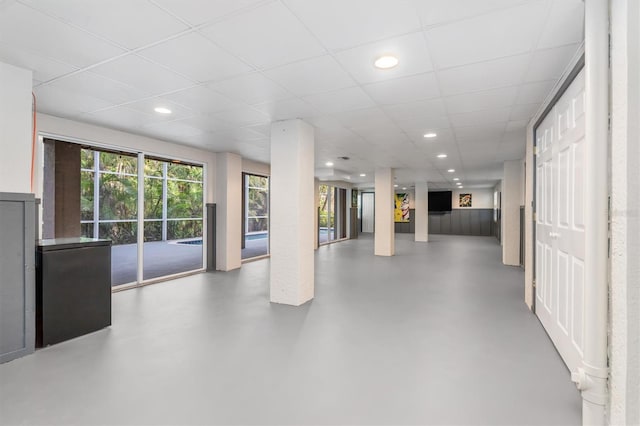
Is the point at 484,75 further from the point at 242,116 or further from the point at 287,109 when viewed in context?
the point at 242,116

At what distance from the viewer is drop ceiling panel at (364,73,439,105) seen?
116 inches

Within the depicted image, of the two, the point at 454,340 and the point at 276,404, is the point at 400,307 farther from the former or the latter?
the point at 276,404

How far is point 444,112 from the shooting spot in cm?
389

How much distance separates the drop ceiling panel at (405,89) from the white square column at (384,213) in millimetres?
5717

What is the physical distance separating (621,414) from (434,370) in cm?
137

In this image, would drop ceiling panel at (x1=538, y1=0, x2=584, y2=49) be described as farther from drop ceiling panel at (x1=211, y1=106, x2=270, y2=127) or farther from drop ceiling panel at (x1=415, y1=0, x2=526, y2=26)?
drop ceiling panel at (x1=211, y1=106, x2=270, y2=127)

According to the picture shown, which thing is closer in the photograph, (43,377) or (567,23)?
(567,23)

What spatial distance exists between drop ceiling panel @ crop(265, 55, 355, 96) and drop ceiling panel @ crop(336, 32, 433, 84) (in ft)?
0.36

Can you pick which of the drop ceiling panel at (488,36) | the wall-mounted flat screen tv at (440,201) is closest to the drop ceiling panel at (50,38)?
the drop ceiling panel at (488,36)

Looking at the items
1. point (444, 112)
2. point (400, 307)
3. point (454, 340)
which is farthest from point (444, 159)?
point (454, 340)

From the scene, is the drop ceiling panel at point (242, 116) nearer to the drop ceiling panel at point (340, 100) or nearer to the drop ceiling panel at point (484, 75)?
the drop ceiling panel at point (340, 100)

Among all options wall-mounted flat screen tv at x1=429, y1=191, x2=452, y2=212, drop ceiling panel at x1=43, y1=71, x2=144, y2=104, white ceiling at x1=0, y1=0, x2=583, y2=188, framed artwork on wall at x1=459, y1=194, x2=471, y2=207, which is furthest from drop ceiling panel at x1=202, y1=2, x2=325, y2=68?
framed artwork on wall at x1=459, y1=194, x2=471, y2=207

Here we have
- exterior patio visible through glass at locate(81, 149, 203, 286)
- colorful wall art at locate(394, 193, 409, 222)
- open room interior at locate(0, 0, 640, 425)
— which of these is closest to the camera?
open room interior at locate(0, 0, 640, 425)

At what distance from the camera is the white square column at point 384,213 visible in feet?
29.8
